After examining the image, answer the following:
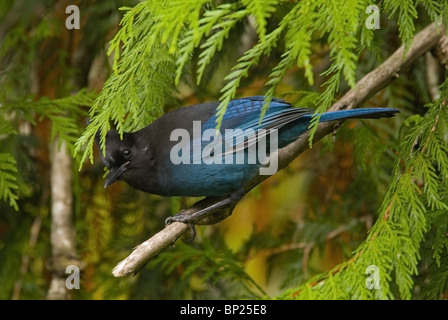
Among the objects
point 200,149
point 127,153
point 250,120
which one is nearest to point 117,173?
point 127,153

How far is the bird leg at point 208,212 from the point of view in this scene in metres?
3.29

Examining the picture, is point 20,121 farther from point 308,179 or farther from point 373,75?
point 373,75

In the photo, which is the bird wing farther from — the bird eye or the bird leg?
the bird eye

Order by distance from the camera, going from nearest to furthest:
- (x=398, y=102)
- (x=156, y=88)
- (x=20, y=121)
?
(x=156, y=88) < (x=398, y=102) < (x=20, y=121)

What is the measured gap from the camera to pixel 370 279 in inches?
97.0

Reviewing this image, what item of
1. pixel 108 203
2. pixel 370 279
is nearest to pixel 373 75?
pixel 370 279

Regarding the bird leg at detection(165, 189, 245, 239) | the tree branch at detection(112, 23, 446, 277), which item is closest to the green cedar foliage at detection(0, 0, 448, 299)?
the tree branch at detection(112, 23, 446, 277)

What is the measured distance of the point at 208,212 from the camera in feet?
11.1

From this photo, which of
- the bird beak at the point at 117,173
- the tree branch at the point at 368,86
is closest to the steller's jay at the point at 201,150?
the bird beak at the point at 117,173

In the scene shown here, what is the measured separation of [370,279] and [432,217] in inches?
17.0

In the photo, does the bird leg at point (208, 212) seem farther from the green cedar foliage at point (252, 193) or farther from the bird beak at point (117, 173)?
the green cedar foliage at point (252, 193)

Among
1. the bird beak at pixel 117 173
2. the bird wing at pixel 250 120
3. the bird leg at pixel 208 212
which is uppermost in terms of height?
the bird wing at pixel 250 120

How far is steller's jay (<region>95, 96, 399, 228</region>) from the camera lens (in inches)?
131

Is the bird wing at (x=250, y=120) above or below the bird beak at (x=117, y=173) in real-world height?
above
